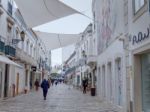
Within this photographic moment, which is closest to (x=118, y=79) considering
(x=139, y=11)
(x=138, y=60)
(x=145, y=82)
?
(x=138, y=60)

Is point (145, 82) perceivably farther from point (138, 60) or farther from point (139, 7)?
point (139, 7)

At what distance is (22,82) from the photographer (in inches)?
1304

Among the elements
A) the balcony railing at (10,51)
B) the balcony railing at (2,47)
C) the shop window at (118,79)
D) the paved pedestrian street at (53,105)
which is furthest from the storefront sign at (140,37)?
the balcony railing at (10,51)

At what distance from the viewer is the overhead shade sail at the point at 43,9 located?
50.3ft

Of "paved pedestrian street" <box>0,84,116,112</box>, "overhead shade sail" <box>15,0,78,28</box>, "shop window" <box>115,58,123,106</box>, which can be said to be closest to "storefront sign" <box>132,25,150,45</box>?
"overhead shade sail" <box>15,0,78,28</box>

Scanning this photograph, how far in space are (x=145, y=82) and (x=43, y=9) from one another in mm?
7037

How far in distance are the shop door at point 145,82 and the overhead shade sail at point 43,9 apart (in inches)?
196

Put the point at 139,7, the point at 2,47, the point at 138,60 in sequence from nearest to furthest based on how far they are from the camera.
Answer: the point at 139,7, the point at 138,60, the point at 2,47

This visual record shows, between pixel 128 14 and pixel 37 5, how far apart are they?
507 cm

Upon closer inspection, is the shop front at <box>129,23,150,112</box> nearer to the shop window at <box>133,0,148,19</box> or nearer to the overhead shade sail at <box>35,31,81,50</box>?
the shop window at <box>133,0,148,19</box>

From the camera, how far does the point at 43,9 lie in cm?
1658

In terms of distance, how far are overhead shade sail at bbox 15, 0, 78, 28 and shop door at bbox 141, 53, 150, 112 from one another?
497 cm

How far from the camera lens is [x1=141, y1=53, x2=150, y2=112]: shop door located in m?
11.2

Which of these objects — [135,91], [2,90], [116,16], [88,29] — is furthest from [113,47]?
[88,29]
